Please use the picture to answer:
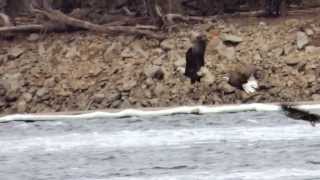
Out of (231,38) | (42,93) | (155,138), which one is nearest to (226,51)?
(231,38)

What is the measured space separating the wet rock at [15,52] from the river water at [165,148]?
521 cm

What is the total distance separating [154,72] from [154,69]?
7cm

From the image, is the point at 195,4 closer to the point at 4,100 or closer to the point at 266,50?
the point at 266,50

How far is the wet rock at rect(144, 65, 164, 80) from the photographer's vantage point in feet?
28.1

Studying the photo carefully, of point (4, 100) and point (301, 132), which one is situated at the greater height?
point (301, 132)

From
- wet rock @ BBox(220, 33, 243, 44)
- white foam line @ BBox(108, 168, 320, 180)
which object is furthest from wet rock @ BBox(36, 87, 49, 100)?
white foam line @ BBox(108, 168, 320, 180)

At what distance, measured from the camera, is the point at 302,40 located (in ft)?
28.7

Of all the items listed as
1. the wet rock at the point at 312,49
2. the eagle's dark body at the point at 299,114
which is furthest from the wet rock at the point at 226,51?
the eagle's dark body at the point at 299,114

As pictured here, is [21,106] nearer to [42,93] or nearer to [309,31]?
[42,93]

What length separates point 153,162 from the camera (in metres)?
3.69

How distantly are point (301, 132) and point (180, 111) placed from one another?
968 millimetres

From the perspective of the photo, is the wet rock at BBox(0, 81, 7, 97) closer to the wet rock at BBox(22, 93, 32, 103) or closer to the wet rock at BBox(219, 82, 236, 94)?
the wet rock at BBox(22, 93, 32, 103)

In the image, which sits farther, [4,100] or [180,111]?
[4,100]

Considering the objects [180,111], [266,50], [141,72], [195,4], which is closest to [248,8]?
[195,4]
